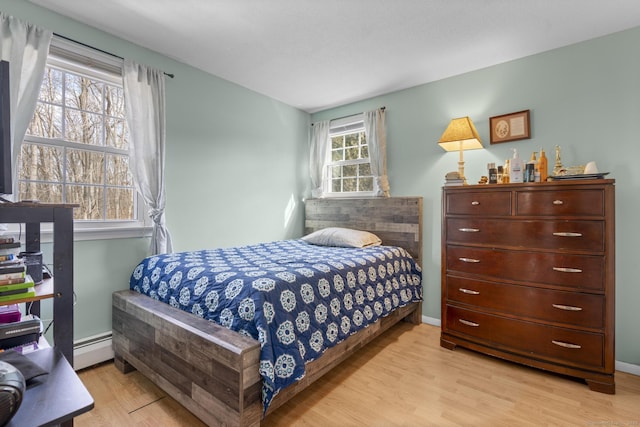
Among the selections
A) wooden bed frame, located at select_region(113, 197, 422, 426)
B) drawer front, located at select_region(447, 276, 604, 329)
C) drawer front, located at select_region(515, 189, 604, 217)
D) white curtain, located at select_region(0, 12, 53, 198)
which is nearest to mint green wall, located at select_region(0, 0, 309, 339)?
white curtain, located at select_region(0, 12, 53, 198)

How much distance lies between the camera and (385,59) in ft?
8.80

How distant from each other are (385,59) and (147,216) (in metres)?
2.44

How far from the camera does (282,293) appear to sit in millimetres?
1634

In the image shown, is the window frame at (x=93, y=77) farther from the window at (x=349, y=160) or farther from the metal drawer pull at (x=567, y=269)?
the metal drawer pull at (x=567, y=269)

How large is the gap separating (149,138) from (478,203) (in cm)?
264

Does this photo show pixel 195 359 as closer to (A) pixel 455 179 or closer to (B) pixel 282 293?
(B) pixel 282 293

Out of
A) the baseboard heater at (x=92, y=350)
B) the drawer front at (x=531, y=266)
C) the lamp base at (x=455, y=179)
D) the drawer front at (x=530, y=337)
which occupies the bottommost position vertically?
the baseboard heater at (x=92, y=350)

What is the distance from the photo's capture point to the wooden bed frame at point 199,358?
4.57ft

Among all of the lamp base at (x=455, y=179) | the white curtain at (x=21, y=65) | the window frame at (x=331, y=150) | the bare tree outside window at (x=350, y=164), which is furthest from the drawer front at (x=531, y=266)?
the white curtain at (x=21, y=65)

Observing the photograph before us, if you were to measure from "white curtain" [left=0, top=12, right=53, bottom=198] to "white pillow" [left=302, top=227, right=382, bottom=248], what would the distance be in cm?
235

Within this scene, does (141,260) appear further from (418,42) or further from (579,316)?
(579,316)

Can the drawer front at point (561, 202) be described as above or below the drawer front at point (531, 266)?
above

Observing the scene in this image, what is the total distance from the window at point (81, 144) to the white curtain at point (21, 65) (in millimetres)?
116

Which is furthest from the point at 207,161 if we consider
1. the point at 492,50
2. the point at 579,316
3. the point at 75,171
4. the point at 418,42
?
the point at 579,316
